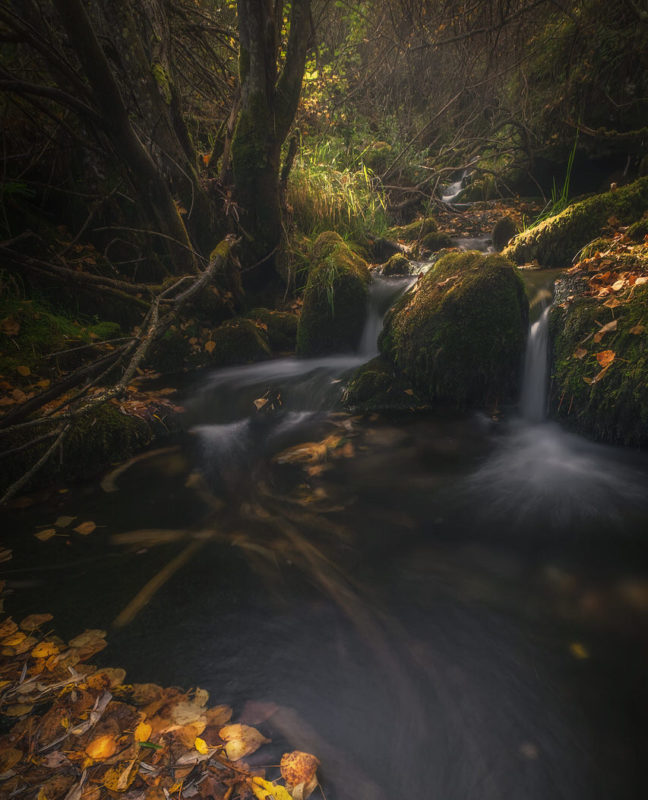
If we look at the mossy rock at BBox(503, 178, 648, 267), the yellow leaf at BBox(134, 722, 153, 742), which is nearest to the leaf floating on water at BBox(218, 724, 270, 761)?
the yellow leaf at BBox(134, 722, 153, 742)

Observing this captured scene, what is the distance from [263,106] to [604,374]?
517cm

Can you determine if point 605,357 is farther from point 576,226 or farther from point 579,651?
point 576,226

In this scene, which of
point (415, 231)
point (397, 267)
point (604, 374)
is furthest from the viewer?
point (415, 231)

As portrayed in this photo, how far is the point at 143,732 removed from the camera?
4.08 ft

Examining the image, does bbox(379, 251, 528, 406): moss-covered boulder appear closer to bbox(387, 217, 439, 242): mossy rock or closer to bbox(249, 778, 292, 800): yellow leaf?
bbox(249, 778, 292, 800): yellow leaf

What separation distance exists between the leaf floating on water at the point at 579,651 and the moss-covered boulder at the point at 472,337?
2563mm

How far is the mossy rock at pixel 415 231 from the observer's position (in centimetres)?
820

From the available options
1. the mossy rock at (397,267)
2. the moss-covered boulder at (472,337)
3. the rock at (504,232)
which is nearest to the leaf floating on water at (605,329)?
the moss-covered boulder at (472,337)

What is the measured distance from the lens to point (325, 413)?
14.0 ft

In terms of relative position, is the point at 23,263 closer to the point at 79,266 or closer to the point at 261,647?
the point at 79,266

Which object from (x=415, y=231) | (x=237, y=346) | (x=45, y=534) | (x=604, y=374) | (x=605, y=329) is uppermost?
(x=415, y=231)

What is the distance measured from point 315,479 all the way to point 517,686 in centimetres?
184

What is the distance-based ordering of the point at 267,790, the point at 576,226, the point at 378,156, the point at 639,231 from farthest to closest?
the point at 378,156 → the point at 576,226 → the point at 639,231 → the point at 267,790

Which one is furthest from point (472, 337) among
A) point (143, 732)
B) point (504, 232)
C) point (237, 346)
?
point (504, 232)
